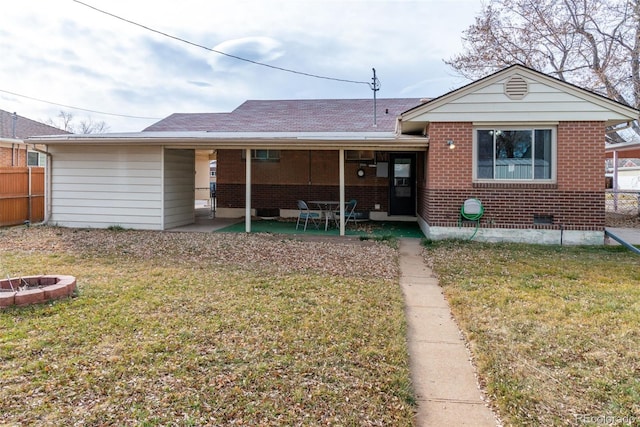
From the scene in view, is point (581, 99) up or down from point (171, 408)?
up

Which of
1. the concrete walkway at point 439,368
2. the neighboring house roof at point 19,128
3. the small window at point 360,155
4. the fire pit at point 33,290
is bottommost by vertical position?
the concrete walkway at point 439,368

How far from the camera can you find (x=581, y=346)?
367 cm

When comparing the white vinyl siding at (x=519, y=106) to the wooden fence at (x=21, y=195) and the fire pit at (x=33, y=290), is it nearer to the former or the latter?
the fire pit at (x=33, y=290)

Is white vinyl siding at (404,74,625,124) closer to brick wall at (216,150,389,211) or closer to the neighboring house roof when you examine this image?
brick wall at (216,150,389,211)

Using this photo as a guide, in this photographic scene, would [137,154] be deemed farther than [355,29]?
No

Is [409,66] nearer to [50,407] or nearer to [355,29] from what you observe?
[355,29]

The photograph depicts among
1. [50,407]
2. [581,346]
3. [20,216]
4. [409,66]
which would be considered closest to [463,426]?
[581,346]

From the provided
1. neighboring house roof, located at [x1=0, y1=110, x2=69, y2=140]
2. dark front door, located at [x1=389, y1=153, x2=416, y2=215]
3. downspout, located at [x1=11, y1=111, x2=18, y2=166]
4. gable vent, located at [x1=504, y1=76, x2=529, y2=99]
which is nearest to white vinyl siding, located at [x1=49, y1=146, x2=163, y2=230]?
dark front door, located at [x1=389, y1=153, x2=416, y2=215]

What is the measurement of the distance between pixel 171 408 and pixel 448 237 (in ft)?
25.5

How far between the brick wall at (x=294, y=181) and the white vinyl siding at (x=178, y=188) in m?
1.87

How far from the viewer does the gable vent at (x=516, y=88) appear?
348 inches

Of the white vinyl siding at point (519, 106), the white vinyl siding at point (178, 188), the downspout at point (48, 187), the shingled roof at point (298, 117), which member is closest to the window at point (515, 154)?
the white vinyl siding at point (519, 106)

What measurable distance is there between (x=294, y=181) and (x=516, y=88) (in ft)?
24.5

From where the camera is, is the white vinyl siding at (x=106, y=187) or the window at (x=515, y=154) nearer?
the window at (x=515, y=154)
